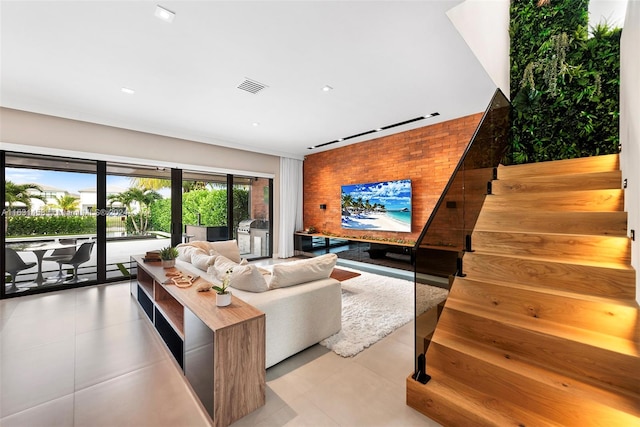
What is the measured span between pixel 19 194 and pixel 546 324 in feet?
22.5

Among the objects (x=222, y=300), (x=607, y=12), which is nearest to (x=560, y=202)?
(x=607, y=12)

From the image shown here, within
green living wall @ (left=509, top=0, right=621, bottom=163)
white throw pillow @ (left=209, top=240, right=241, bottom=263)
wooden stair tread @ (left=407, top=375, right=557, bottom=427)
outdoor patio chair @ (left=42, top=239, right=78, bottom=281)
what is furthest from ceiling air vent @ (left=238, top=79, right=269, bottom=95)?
outdoor patio chair @ (left=42, top=239, right=78, bottom=281)

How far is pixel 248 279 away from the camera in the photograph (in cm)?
244

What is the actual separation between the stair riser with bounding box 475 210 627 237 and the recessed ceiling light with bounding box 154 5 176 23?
347 cm

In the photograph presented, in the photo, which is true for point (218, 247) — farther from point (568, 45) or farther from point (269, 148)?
point (568, 45)

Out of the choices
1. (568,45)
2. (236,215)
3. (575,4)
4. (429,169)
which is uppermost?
(575,4)

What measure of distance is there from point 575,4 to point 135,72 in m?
→ 5.75

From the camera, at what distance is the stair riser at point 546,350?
58.0 inches

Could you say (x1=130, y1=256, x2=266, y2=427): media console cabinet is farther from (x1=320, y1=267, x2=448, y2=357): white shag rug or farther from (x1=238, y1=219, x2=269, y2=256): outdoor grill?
(x1=238, y1=219, x2=269, y2=256): outdoor grill

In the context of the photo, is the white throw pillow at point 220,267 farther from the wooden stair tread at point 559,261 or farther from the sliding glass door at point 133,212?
the sliding glass door at point 133,212

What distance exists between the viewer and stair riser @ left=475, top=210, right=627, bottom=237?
2.18 metres

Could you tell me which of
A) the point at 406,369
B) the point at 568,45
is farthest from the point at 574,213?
the point at 568,45

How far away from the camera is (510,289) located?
6.70 ft

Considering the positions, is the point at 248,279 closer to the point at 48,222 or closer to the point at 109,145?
the point at 109,145
